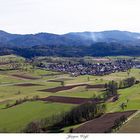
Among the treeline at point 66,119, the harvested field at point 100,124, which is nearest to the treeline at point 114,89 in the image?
the treeline at point 66,119

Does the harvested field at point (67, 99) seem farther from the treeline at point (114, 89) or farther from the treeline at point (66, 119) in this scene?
the treeline at point (66, 119)

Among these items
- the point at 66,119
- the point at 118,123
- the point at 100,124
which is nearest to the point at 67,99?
the point at 66,119

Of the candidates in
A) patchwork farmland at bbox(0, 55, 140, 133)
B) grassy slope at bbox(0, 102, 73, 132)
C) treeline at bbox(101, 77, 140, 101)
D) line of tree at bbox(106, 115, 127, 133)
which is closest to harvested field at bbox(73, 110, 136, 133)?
patchwork farmland at bbox(0, 55, 140, 133)

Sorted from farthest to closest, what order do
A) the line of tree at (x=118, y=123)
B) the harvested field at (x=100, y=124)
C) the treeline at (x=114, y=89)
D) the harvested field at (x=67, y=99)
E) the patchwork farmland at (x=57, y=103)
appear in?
1. the treeline at (x=114, y=89)
2. the harvested field at (x=67, y=99)
3. the patchwork farmland at (x=57, y=103)
4. the harvested field at (x=100, y=124)
5. the line of tree at (x=118, y=123)

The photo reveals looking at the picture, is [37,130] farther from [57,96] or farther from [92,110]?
[57,96]

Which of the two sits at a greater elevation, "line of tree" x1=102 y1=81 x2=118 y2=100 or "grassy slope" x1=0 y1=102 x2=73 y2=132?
"line of tree" x1=102 y1=81 x2=118 y2=100

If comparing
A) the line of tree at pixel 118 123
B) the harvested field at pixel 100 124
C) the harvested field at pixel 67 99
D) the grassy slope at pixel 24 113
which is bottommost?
the grassy slope at pixel 24 113

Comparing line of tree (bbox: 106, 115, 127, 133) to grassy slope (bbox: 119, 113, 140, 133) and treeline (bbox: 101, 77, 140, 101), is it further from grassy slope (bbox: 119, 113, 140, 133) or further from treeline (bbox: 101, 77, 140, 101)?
treeline (bbox: 101, 77, 140, 101)
